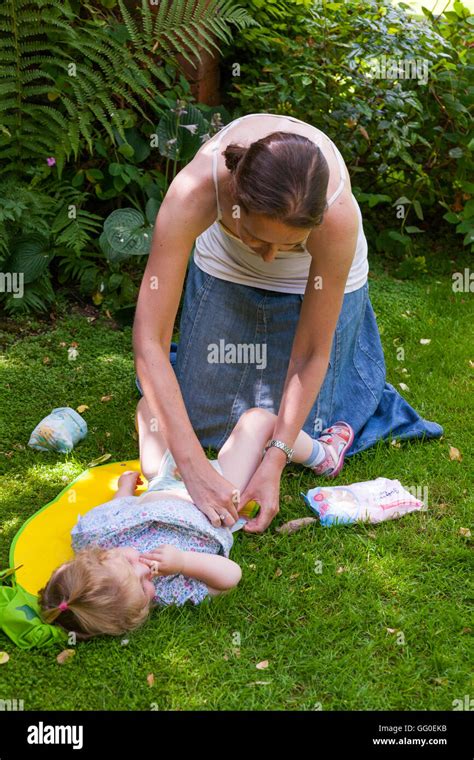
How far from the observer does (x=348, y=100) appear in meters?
4.84

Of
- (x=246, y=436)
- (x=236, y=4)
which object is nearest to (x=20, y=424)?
(x=246, y=436)

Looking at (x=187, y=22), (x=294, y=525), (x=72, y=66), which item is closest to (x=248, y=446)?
(x=294, y=525)

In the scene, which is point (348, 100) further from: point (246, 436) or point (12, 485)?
point (12, 485)

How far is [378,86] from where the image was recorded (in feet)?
16.0

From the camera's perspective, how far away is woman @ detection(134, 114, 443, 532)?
248 cm

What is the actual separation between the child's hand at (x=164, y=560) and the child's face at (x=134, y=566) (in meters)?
0.02

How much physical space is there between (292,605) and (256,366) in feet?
3.46

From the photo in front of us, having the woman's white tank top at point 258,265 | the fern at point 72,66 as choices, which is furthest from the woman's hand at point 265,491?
the fern at point 72,66

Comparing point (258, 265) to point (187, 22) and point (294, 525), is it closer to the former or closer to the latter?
point (294, 525)

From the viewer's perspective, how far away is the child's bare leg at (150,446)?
305 centimetres

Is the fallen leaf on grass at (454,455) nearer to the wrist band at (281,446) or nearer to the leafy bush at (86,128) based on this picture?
the wrist band at (281,446)

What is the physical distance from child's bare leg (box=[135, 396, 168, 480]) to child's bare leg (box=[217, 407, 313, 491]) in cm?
21

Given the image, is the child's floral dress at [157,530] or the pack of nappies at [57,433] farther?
the pack of nappies at [57,433]

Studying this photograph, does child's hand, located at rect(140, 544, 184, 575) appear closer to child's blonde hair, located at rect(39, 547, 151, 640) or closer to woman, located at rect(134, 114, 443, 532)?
child's blonde hair, located at rect(39, 547, 151, 640)
